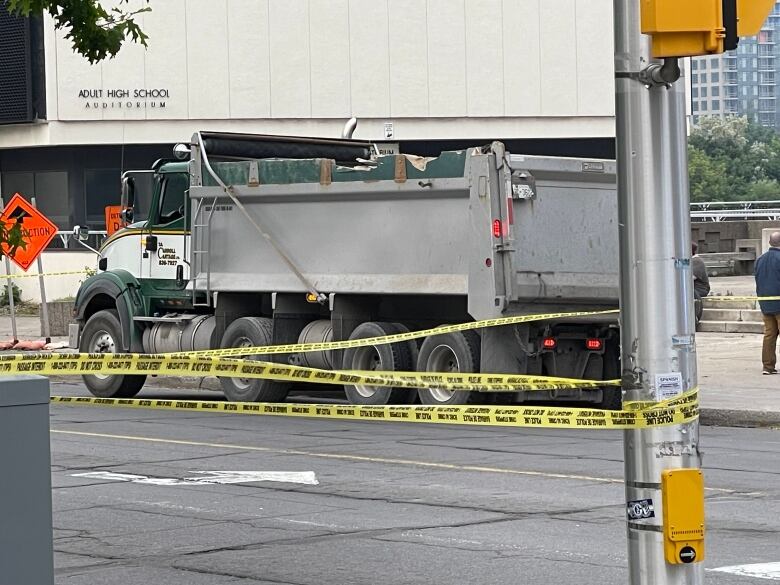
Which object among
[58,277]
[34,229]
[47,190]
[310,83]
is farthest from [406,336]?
[47,190]

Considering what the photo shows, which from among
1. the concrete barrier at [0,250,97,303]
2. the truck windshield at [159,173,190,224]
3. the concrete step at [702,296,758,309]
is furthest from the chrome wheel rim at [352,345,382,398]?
the concrete barrier at [0,250,97,303]

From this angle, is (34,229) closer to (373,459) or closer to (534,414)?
(373,459)

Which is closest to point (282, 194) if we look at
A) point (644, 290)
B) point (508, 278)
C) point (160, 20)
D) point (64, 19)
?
point (508, 278)

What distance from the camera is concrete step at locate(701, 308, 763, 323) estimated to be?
26234mm

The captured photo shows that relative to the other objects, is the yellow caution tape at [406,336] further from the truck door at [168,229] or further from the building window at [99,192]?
the building window at [99,192]

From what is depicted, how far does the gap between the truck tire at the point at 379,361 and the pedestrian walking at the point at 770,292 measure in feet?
16.7

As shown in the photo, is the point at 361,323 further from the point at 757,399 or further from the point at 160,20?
the point at 160,20

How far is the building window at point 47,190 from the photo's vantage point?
4238cm

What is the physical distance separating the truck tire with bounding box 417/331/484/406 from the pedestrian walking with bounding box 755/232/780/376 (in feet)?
15.4

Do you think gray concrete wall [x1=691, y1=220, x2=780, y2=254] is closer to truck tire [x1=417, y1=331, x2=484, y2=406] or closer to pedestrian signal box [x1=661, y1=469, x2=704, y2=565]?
truck tire [x1=417, y1=331, x2=484, y2=406]

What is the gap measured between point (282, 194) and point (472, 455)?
18.8 ft

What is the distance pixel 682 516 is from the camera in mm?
5289

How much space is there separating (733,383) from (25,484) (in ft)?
51.4

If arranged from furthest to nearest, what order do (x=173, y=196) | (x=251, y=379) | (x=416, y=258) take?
(x=173, y=196), (x=251, y=379), (x=416, y=258)
